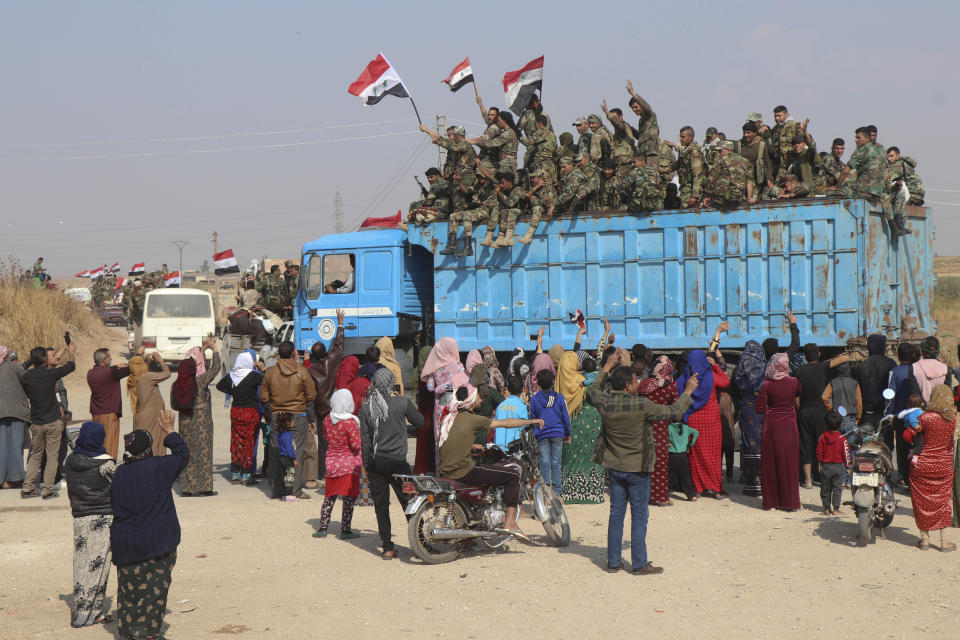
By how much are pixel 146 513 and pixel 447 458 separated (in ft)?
8.01

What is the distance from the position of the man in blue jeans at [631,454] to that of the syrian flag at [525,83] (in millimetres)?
8432

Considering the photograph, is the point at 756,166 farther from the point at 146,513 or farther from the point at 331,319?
the point at 146,513

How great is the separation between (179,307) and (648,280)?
54.0 feet

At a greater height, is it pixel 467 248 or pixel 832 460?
pixel 467 248

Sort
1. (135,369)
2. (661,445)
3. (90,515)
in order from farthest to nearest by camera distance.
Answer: (135,369) < (661,445) < (90,515)

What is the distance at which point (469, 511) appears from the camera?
23.9 feet

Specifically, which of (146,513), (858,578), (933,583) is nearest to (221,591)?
(146,513)

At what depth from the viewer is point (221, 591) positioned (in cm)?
658

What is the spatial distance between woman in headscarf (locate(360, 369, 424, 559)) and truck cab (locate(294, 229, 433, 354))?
6.50 metres

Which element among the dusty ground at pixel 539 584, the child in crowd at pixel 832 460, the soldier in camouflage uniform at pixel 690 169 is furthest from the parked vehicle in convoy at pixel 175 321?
the child in crowd at pixel 832 460

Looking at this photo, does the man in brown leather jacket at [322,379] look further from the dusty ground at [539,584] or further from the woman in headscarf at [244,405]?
the dusty ground at [539,584]

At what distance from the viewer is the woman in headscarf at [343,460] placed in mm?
8023

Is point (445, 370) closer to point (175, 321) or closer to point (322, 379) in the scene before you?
point (322, 379)

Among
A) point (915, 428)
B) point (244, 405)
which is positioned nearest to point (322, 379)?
point (244, 405)
